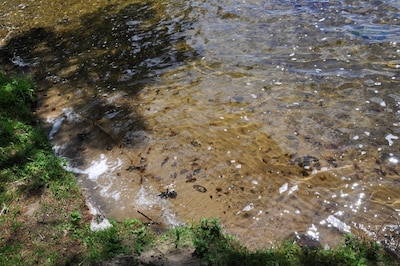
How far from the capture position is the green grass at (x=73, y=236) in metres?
4.18

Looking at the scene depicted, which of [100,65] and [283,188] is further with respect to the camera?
[100,65]

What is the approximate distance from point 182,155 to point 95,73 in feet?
12.5

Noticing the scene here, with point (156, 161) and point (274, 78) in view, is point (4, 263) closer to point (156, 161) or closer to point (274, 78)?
point (156, 161)

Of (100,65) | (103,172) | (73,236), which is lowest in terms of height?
(103,172)

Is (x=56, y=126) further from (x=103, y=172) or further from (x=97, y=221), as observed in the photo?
(x=97, y=221)

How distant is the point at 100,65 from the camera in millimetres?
8938

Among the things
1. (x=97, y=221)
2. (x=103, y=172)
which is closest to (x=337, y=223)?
(x=97, y=221)

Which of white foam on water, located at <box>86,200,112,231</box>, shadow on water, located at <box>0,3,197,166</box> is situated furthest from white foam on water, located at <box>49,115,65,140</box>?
white foam on water, located at <box>86,200,112,231</box>

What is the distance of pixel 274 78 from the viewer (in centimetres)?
755

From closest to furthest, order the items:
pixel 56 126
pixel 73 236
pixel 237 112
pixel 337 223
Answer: pixel 73 236, pixel 337 223, pixel 237 112, pixel 56 126

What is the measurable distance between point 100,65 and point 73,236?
210 inches

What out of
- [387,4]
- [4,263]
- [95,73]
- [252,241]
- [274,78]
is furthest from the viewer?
[387,4]

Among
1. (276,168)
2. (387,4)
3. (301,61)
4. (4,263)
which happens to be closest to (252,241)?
(276,168)

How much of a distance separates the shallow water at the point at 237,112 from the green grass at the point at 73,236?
0.38 m
